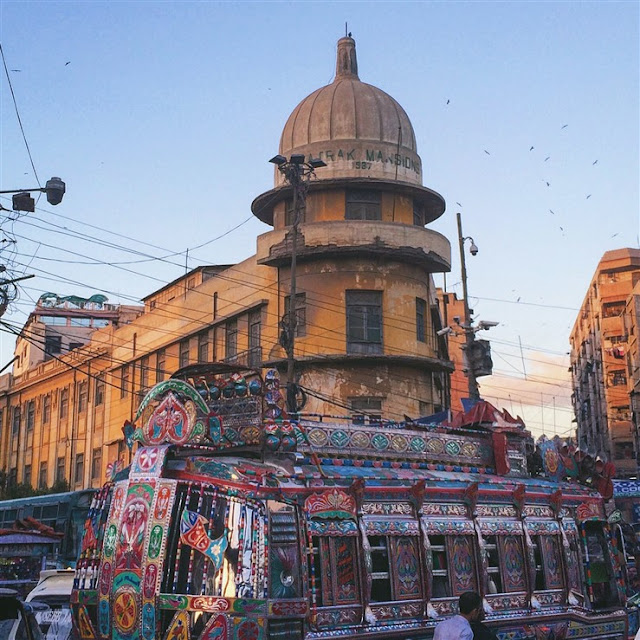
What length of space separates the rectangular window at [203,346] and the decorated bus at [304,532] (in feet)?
77.9

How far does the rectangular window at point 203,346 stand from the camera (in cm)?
3609

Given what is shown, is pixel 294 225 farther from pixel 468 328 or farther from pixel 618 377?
pixel 618 377

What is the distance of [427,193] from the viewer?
32.8m

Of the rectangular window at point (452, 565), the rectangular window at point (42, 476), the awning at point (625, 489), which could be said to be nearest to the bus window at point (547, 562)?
the rectangular window at point (452, 565)

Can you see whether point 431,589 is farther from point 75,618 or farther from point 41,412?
point 41,412

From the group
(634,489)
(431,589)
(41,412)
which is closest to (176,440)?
(431,589)

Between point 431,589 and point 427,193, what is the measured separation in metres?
A: 23.4

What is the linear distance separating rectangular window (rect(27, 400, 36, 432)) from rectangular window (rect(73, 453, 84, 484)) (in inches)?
309

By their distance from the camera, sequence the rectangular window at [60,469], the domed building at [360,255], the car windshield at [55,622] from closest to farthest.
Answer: the car windshield at [55,622], the domed building at [360,255], the rectangular window at [60,469]

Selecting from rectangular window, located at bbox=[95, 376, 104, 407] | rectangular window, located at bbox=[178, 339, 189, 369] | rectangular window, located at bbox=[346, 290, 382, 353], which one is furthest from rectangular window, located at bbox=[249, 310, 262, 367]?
rectangular window, located at bbox=[95, 376, 104, 407]

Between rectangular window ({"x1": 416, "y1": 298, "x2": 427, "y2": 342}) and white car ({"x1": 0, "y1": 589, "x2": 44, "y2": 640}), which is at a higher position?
rectangular window ({"x1": 416, "y1": 298, "x2": 427, "y2": 342})

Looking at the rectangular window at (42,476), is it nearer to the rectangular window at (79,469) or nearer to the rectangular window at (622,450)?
the rectangular window at (79,469)

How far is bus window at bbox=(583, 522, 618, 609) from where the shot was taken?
1370cm

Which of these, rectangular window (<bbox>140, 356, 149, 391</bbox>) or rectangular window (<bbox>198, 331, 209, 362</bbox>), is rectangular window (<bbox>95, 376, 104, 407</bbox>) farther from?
rectangular window (<bbox>198, 331, 209, 362</bbox>)
